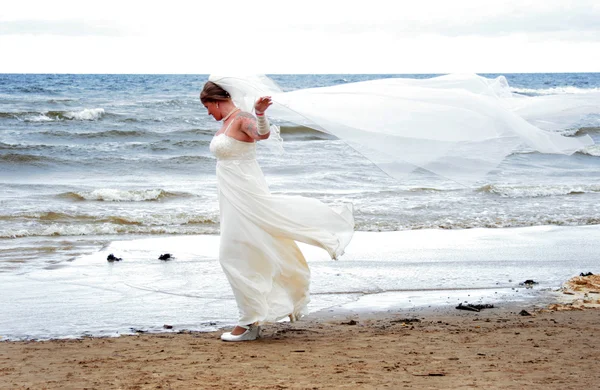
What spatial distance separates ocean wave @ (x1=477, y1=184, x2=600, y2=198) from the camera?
52.7 ft

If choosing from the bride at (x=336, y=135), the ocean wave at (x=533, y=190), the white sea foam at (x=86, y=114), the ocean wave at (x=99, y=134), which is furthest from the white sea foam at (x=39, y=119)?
the bride at (x=336, y=135)

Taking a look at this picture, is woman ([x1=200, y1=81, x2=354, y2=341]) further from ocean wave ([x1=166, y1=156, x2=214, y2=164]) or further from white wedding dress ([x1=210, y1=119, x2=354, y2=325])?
ocean wave ([x1=166, y1=156, x2=214, y2=164])

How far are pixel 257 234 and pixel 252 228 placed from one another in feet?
0.19

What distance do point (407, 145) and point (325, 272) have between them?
2807 mm

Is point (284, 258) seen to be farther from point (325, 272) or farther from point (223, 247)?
point (325, 272)

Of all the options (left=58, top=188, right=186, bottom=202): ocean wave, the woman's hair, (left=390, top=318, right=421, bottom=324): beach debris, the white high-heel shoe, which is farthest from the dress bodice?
(left=58, top=188, right=186, bottom=202): ocean wave

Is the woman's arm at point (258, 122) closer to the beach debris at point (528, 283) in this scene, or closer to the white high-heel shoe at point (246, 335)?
the white high-heel shoe at point (246, 335)

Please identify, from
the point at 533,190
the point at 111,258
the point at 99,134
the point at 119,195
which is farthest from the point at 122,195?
the point at 99,134

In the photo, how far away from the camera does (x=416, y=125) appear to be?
6.45 metres

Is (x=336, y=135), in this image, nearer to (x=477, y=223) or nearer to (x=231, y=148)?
(x=231, y=148)

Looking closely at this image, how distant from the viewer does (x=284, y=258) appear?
19.8 feet

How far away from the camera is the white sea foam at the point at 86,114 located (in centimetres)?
3138

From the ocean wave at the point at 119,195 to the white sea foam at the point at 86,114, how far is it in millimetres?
16650

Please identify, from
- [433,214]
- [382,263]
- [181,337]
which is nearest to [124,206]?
[433,214]
